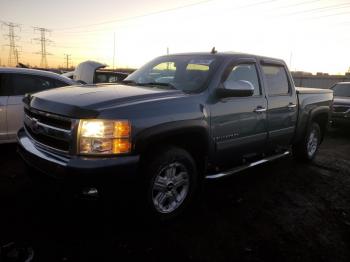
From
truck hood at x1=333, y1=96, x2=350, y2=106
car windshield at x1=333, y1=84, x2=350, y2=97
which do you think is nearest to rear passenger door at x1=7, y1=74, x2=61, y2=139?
truck hood at x1=333, y1=96, x2=350, y2=106

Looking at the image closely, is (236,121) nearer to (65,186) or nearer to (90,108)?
(90,108)

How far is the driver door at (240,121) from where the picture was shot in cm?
413

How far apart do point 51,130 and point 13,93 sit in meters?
3.28

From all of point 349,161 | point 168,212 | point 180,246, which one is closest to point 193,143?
point 168,212

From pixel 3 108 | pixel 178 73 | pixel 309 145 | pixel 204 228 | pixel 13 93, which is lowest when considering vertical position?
pixel 204 228

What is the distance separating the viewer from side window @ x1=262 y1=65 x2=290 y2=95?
17.1ft

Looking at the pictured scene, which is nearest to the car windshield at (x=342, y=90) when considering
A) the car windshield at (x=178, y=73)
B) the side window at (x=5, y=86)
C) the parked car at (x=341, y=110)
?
the parked car at (x=341, y=110)

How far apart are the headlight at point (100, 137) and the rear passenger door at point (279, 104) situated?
2677mm

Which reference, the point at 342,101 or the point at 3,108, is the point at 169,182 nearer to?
the point at 3,108

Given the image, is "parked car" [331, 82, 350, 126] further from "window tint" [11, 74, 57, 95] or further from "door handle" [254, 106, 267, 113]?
"window tint" [11, 74, 57, 95]

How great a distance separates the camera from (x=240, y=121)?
4.41 metres

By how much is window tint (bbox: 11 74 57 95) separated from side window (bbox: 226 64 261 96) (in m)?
3.79

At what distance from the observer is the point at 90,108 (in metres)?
3.13

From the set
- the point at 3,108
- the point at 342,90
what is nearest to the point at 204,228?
the point at 3,108
